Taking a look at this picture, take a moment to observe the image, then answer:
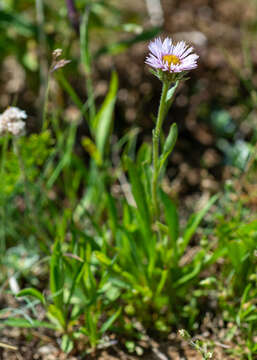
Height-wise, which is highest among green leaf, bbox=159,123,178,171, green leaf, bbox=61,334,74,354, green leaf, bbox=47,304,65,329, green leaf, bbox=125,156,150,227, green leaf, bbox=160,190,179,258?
green leaf, bbox=159,123,178,171

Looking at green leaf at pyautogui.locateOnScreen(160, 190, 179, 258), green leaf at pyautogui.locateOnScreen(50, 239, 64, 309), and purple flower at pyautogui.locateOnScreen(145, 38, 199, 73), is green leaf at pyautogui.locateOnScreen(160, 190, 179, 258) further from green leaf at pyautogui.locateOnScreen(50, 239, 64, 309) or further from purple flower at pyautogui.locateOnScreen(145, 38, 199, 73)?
purple flower at pyautogui.locateOnScreen(145, 38, 199, 73)

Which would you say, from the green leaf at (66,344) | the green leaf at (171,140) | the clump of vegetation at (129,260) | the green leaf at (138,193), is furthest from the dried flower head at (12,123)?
the green leaf at (66,344)

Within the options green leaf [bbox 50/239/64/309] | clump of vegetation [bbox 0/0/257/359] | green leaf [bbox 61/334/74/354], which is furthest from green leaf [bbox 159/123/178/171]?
green leaf [bbox 61/334/74/354]

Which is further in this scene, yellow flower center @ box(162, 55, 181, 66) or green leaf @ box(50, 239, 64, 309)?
green leaf @ box(50, 239, 64, 309)

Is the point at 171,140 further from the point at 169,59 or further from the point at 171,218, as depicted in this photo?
the point at 171,218

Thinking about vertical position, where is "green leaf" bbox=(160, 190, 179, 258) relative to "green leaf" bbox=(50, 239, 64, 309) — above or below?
above

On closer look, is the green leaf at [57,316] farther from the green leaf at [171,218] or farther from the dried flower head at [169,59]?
the dried flower head at [169,59]

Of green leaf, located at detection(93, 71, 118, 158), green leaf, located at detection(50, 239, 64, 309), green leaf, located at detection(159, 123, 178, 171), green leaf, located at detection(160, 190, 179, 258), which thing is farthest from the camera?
green leaf, located at detection(93, 71, 118, 158)

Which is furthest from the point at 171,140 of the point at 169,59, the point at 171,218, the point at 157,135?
the point at 171,218
